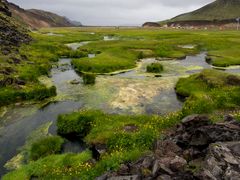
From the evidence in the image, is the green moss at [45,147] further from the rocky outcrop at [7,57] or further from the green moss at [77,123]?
the rocky outcrop at [7,57]

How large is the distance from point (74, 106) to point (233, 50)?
2280 inches

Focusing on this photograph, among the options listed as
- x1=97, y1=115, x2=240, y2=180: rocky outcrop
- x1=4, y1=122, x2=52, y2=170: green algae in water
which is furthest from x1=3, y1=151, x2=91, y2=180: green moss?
x1=97, y1=115, x2=240, y2=180: rocky outcrop

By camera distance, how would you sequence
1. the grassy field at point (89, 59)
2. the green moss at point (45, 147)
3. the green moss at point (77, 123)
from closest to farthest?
the green moss at point (45, 147) < the green moss at point (77, 123) < the grassy field at point (89, 59)

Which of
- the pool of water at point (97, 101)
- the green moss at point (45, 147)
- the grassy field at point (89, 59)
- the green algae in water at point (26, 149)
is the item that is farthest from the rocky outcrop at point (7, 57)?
the green moss at point (45, 147)

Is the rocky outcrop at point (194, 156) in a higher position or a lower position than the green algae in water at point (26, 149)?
higher

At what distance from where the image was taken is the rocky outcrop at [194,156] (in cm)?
1564

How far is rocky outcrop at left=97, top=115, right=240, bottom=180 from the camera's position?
15637 millimetres

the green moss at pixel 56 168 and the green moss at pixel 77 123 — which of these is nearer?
the green moss at pixel 56 168

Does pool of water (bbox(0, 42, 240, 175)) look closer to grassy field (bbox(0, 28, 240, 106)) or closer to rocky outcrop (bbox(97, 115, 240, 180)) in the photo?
grassy field (bbox(0, 28, 240, 106))

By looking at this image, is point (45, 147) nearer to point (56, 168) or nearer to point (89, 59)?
point (56, 168)

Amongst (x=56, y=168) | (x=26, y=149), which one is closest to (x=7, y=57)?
(x=26, y=149)

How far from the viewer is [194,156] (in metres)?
19.0

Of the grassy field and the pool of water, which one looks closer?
the pool of water

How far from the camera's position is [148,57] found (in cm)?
8444
